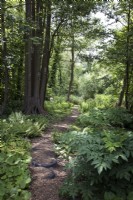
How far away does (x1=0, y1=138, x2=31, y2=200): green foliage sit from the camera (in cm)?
355

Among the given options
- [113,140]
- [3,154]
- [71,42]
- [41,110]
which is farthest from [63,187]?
[71,42]

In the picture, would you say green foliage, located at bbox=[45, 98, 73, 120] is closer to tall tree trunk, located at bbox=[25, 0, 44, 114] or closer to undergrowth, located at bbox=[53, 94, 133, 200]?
tall tree trunk, located at bbox=[25, 0, 44, 114]

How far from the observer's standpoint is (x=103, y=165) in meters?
2.93

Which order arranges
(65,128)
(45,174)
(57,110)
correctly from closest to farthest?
(45,174) → (65,128) → (57,110)

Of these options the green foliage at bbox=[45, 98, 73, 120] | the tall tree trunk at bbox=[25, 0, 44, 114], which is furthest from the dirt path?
the green foliage at bbox=[45, 98, 73, 120]

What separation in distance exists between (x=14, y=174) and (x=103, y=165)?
1.77 meters

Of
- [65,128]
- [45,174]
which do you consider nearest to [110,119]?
[65,128]

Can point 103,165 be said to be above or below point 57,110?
above

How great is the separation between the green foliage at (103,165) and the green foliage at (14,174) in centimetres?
66

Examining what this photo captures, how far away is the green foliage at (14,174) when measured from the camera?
140 inches

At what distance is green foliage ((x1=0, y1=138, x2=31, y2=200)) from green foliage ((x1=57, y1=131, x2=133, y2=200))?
0.66m

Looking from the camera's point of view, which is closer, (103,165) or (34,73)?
(103,165)

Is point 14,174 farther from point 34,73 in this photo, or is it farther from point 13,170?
point 34,73

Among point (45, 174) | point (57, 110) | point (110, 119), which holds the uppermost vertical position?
point (110, 119)
